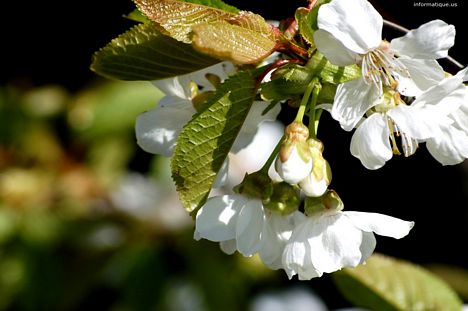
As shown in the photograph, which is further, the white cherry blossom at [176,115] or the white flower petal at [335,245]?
the white cherry blossom at [176,115]

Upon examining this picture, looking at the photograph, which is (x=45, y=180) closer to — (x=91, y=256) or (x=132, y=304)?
(x=91, y=256)

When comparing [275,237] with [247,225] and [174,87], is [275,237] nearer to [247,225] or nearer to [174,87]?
[247,225]

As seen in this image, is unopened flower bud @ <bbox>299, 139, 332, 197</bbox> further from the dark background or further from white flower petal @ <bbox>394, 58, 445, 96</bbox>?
→ the dark background

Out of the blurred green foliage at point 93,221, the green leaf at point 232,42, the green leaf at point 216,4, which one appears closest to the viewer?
the green leaf at point 232,42

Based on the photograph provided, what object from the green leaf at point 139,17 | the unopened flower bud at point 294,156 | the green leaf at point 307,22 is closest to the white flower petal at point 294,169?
the unopened flower bud at point 294,156

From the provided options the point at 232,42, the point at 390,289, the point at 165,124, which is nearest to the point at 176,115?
the point at 165,124

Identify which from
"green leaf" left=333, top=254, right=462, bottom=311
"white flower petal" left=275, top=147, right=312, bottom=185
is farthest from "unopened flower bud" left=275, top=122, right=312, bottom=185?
"green leaf" left=333, top=254, right=462, bottom=311

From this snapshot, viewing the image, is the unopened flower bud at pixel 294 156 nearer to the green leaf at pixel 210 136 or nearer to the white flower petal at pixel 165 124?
the green leaf at pixel 210 136

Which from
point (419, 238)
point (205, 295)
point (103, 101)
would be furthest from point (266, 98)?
point (419, 238)
